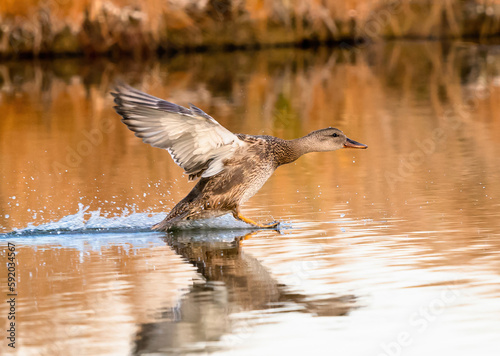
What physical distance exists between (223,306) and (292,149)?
3.32 metres

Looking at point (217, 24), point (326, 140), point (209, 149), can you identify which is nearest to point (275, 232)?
point (209, 149)

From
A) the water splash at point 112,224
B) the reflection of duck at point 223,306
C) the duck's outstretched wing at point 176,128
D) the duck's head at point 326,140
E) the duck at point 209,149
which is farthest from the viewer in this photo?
the duck's head at point 326,140

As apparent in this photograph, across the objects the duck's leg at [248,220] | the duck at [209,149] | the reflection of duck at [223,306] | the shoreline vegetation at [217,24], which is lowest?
the reflection of duck at [223,306]

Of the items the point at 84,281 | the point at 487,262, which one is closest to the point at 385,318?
the point at 487,262

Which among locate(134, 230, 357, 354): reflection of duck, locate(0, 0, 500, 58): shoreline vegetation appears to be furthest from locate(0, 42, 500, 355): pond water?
locate(0, 0, 500, 58): shoreline vegetation

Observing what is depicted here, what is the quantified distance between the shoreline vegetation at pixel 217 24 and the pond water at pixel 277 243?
44.6ft

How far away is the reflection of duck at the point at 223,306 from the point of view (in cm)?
599

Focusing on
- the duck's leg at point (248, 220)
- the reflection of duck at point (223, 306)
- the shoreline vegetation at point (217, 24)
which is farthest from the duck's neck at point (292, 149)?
the shoreline vegetation at point (217, 24)

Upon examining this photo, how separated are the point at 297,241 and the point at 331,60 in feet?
76.7

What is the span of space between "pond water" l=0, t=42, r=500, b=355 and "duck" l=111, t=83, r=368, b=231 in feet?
0.97

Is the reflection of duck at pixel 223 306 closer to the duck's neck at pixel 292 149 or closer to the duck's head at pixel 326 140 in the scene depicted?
the duck's neck at pixel 292 149

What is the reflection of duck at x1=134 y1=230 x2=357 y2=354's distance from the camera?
5.99m

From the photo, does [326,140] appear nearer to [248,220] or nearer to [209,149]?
[248,220]

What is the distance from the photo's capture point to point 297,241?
865 cm
